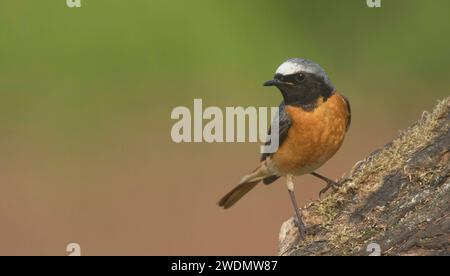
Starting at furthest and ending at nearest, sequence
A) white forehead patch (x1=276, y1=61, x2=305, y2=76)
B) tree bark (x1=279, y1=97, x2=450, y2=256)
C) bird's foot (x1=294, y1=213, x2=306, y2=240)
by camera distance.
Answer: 1. white forehead patch (x1=276, y1=61, x2=305, y2=76)
2. bird's foot (x1=294, y1=213, x2=306, y2=240)
3. tree bark (x1=279, y1=97, x2=450, y2=256)

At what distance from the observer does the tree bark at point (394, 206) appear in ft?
12.6

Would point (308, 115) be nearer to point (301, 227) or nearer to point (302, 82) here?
point (302, 82)

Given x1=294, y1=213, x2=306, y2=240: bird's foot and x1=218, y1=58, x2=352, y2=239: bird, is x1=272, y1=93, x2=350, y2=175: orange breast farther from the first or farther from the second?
x1=294, y1=213, x2=306, y2=240: bird's foot

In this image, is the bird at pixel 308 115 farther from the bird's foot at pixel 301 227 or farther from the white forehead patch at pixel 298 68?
the bird's foot at pixel 301 227

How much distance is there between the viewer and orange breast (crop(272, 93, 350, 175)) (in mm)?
5141

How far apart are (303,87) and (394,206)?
3.98 ft

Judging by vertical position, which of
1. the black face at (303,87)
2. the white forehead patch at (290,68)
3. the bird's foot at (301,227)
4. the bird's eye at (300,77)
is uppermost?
the white forehead patch at (290,68)

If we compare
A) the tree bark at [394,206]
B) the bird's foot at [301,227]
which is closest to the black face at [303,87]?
the tree bark at [394,206]

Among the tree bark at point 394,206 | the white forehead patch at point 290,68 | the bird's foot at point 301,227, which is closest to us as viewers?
the tree bark at point 394,206

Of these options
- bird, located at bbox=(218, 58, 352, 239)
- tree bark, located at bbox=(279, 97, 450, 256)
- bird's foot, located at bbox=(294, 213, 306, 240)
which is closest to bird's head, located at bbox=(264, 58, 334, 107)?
bird, located at bbox=(218, 58, 352, 239)

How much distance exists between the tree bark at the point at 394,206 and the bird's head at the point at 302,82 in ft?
1.70
